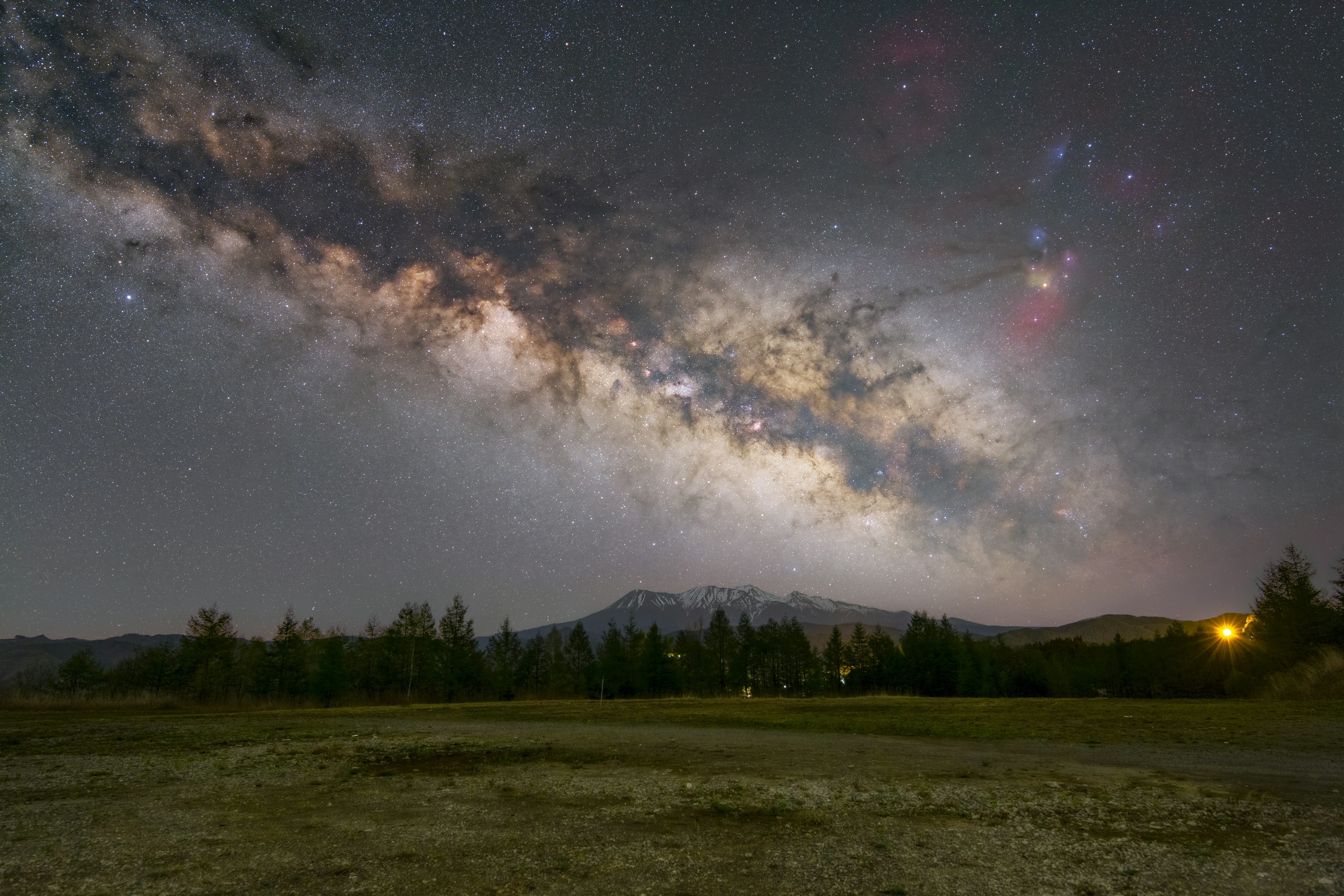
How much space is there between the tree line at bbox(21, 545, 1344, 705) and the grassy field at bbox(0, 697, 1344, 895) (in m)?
45.3

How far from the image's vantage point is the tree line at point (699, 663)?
5869cm

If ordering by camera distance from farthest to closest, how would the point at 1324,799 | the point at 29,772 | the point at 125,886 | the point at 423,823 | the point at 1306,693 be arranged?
the point at 1306,693 < the point at 29,772 < the point at 1324,799 < the point at 423,823 < the point at 125,886

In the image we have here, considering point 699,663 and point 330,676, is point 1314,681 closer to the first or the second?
point 699,663

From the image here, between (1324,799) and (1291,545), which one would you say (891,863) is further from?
(1291,545)

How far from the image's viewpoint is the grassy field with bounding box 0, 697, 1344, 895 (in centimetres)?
576

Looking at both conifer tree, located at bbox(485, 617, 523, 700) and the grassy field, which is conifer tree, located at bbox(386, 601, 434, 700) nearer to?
conifer tree, located at bbox(485, 617, 523, 700)

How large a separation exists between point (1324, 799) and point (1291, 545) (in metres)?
71.7

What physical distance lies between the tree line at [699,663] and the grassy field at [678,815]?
149 ft

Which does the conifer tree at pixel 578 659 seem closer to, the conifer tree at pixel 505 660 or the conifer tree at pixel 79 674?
the conifer tree at pixel 505 660

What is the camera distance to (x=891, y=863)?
6.18 metres

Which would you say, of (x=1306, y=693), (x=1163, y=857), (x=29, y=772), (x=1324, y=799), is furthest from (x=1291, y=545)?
(x=29, y=772)

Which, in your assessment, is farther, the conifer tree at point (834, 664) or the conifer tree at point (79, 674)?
the conifer tree at point (834, 664)

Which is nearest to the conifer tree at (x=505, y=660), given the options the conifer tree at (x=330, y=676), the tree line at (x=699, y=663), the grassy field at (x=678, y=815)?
the tree line at (x=699, y=663)

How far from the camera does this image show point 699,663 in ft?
291
